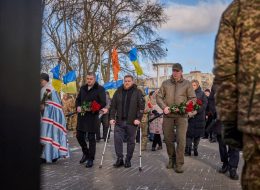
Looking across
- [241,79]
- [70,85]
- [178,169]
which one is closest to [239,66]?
[241,79]

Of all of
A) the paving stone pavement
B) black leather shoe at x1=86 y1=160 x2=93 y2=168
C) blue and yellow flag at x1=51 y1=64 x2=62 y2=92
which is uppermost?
blue and yellow flag at x1=51 y1=64 x2=62 y2=92

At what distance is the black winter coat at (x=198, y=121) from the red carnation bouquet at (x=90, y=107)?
3.14 meters

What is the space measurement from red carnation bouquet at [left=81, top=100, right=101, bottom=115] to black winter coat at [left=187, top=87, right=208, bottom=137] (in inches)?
124

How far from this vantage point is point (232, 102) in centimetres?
276

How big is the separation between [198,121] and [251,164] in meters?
9.62

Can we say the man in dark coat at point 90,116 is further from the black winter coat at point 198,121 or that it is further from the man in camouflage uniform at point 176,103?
the black winter coat at point 198,121

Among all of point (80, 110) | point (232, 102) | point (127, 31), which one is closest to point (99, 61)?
point (127, 31)

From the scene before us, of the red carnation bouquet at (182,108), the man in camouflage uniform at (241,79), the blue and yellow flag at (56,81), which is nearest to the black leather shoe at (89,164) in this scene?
the red carnation bouquet at (182,108)

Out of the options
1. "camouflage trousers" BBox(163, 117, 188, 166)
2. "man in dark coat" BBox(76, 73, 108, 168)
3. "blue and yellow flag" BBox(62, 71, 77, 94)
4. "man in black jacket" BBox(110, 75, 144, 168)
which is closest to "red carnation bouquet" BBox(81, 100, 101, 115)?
"man in dark coat" BBox(76, 73, 108, 168)

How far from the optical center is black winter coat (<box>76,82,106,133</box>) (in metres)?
9.86

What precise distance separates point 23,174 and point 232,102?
4.37 ft

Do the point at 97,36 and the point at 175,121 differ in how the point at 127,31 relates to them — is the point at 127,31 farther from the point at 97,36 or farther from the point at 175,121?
the point at 175,121

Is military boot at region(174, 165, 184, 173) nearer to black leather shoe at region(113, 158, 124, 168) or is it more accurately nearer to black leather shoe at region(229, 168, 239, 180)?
black leather shoe at region(229, 168, 239, 180)

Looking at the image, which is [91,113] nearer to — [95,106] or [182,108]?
[95,106]
